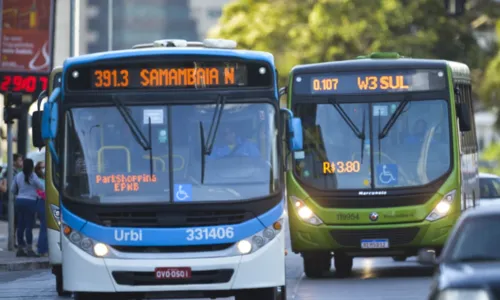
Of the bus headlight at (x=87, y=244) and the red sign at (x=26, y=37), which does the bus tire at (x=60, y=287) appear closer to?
the bus headlight at (x=87, y=244)

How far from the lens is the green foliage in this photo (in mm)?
60156

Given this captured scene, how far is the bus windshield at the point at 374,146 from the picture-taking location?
21.5 m

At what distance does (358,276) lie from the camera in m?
22.5

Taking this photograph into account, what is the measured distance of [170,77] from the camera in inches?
609

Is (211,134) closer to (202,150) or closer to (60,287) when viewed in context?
(202,150)

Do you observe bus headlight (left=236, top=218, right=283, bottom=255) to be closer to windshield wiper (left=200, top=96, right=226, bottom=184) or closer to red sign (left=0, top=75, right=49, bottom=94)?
windshield wiper (left=200, top=96, right=226, bottom=184)

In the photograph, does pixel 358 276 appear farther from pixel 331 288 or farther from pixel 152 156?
pixel 152 156

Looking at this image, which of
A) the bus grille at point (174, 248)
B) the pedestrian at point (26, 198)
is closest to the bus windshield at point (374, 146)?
the bus grille at point (174, 248)

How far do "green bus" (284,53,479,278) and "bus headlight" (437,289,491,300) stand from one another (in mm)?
11052

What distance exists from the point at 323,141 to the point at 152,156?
6.84 m

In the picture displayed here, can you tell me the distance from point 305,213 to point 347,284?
51.0 inches

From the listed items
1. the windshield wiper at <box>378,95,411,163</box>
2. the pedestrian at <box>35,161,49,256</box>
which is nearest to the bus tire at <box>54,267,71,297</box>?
the windshield wiper at <box>378,95,411,163</box>

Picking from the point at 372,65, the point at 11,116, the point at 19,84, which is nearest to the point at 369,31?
the point at 19,84

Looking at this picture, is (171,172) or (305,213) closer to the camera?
(171,172)
